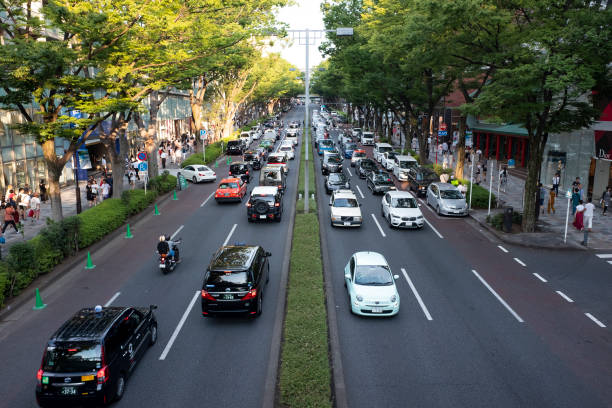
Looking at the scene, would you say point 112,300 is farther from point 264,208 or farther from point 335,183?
point 335,183

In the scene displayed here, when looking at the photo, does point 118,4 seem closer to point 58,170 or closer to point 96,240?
point 58,170

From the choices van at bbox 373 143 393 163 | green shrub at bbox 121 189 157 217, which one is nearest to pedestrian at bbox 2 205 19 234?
green shrub at bbox 121 189 157 217

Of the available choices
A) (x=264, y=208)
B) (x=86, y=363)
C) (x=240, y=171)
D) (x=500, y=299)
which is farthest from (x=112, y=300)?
(x=240, y=171)

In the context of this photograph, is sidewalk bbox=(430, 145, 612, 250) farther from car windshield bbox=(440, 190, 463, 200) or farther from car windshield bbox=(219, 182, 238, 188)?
car windshield bbox=(219, 182, 238, 188)

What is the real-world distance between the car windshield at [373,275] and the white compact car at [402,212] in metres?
9.40

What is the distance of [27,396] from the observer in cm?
1037

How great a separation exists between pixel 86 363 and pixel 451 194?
23557mm

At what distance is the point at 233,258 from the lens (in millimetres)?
14477

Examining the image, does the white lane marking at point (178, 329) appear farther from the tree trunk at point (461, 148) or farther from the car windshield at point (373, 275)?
the tree trunk at point (461, 148)

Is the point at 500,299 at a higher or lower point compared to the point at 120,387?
lower

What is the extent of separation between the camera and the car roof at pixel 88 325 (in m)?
9.89

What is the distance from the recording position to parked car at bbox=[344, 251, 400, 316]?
14.1 meters

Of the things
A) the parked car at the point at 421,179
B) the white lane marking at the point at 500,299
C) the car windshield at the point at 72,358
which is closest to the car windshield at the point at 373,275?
the white lane marking at the point at 500,299

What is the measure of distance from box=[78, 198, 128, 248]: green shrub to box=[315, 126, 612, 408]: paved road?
1064 centimetres
